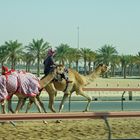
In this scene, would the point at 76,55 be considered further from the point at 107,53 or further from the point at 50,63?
the point at 50,63

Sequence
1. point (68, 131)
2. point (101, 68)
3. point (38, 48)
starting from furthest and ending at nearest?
1. point (38, 48)
2. point (101, 68)
3. point (68, 131)

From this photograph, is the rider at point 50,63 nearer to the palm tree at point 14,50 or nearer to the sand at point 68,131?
the sand at point 68,131

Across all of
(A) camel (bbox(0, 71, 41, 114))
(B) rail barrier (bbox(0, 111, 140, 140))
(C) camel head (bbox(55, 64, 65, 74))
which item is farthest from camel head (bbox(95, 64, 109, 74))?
(B) rail barrier (bbox(0, 111, 140, 140))

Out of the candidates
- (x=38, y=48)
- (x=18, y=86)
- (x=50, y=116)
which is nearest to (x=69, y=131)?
(x=18, y=86)

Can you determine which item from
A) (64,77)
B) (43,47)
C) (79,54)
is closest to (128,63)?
(79,54)

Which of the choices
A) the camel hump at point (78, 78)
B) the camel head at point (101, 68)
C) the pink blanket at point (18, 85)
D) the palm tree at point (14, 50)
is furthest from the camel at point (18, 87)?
the palm tree at point (14, 50)

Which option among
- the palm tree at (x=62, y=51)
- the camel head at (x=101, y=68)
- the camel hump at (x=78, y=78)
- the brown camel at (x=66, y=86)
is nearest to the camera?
the brown camel at (x=66, y=86)

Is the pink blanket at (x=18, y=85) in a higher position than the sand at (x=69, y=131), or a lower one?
higher

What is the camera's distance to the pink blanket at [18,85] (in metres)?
14.4

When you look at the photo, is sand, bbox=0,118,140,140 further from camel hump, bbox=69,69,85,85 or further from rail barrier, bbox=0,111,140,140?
camel hump, bbox=69,69,85,85

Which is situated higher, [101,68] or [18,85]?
[101,68]

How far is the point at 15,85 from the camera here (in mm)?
14836

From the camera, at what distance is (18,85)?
14.9m

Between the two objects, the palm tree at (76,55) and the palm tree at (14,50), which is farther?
the palm tree at (76,55)
